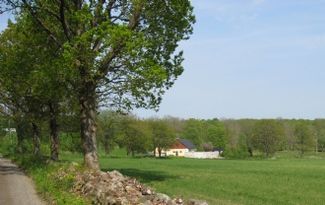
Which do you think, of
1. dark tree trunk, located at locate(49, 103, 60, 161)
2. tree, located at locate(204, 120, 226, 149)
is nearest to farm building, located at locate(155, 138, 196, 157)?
tree, located at locate(204, 120, 226, 149)

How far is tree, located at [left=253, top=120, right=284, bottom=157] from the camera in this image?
13700 cm

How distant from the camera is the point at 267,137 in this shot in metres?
137

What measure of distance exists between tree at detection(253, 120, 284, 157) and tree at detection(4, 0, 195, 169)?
110188 mm

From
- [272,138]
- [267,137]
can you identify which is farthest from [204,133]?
[272,138]

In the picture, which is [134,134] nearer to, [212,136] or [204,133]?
[212,136]

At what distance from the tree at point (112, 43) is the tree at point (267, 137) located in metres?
110

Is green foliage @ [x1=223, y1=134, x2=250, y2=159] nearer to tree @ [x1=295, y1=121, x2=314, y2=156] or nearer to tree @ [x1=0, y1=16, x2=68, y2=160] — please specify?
tree @ [x1=295, y1=121, x2=314, y2=156]

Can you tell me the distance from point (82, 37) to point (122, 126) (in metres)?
100

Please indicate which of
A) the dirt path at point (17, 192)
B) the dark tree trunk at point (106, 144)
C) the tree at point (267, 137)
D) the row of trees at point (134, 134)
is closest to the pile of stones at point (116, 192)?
the dirt path at point (17, 192)

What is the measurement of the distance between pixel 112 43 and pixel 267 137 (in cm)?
11734

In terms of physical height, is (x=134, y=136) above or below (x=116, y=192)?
above

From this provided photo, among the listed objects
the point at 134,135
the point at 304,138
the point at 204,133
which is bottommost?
the point at 304,138

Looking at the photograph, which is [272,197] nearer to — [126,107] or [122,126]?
[126,107]

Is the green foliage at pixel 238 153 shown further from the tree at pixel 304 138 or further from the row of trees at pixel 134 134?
the tree at pixel 304 138
